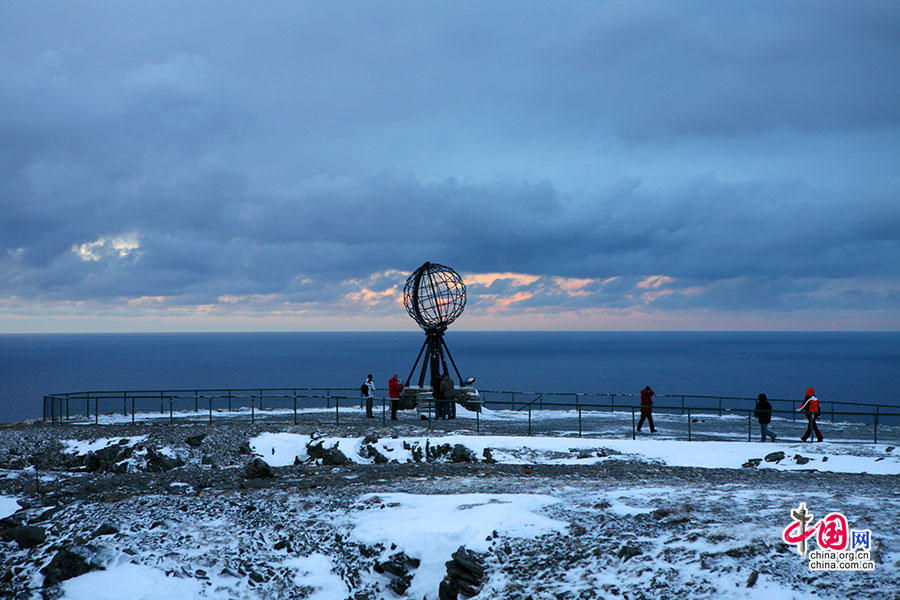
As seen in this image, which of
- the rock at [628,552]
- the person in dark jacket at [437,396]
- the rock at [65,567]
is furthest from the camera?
the person in dark jacket at [437,396]

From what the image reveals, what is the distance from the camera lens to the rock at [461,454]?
Answer: 15.9 m

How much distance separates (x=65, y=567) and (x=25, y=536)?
4.18 feet

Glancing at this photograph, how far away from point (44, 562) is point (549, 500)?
23.9 feet

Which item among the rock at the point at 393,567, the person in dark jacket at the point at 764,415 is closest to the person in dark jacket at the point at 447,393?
the person in dark jacket at the point at 764,415

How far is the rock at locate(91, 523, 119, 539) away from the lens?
9.43 m

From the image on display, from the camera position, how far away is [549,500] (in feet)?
34.4

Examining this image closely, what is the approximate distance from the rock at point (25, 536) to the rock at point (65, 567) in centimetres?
86

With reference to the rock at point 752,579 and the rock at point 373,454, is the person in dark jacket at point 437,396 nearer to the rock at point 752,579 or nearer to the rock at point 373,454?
the rock at point 373,454

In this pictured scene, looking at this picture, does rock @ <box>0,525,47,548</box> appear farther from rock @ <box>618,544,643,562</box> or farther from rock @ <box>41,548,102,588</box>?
rock @ <box>618,544,643,562</box>

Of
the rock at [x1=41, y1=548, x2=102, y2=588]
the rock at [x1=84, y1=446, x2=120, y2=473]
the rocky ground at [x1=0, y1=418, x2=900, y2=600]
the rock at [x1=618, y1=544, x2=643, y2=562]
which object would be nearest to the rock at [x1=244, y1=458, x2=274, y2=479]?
the rocky ground at [x1=0, y1=418, x2=900, y2=600]

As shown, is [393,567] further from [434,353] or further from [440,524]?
[434,353]

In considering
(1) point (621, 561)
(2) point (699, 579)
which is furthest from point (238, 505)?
(2) point (699, 579)

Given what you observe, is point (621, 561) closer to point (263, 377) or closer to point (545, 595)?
point (545, 595)

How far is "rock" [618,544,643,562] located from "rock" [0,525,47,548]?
8.11m
